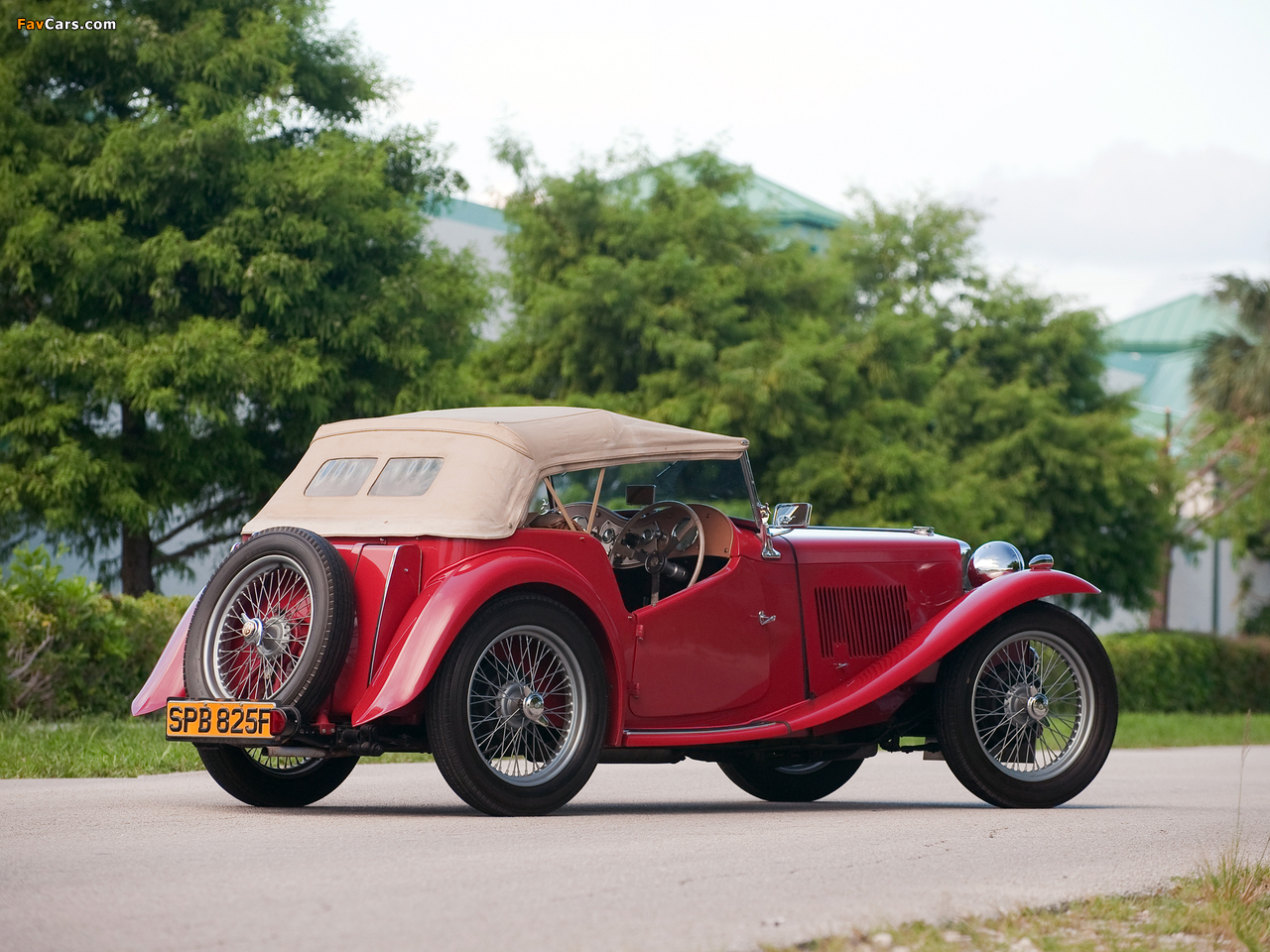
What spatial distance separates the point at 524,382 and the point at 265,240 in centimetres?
852

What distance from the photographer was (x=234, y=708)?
6273 millimetres

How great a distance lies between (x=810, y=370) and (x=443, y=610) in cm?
1982

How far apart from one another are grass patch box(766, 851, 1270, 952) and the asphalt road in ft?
0.43

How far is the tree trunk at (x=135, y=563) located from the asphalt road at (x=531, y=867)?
489 inches

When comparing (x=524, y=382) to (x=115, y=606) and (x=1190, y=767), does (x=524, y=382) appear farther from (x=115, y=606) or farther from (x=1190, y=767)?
(x=1190, y=767)

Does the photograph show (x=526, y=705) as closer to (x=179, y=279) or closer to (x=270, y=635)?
(x=270, y=635)

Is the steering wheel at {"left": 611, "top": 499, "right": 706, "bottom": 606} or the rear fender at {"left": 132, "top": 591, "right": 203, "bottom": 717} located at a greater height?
the steering wheel at {"left": 611, "top": 499, "right": 706, "bottom": 606}

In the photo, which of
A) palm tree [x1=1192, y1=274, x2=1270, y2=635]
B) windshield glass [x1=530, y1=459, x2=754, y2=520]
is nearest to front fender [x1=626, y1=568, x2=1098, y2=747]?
windshield glass [x1=530, y1=459, x2=754, y2=520]

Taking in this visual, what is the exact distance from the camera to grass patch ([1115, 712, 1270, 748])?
64.4ft

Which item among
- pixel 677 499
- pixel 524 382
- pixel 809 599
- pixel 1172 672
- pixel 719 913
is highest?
pixel 524 382

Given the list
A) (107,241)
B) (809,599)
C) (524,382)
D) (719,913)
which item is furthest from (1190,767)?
(524,382)

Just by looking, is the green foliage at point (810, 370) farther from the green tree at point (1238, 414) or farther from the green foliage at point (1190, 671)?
the green tree at point (1238, 414)

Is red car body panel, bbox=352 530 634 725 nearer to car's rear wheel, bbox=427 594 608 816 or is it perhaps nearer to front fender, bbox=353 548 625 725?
front fender, bbox=353 548 625 725

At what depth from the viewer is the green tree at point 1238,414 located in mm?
38500
